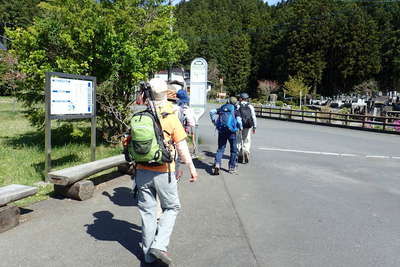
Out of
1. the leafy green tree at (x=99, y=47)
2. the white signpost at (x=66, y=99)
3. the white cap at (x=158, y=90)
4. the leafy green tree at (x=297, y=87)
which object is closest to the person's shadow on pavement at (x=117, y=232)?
the white cap at (x=158, y=90)

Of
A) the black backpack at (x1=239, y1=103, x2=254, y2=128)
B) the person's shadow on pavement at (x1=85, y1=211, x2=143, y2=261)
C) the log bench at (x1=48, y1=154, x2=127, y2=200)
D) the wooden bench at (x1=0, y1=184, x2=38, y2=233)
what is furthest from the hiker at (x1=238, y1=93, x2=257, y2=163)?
the wooden bench at (x1=0, y1=184, x2=38, y2=233)

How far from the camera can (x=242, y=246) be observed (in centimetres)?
385

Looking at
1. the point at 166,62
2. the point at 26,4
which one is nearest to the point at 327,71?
the point at 166,62

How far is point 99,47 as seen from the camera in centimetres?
854

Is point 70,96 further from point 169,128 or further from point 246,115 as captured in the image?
point 246,115

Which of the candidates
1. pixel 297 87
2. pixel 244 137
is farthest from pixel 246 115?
pixel 297 87

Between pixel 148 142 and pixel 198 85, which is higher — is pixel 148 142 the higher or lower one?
the lower one

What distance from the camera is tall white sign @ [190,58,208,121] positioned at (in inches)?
415

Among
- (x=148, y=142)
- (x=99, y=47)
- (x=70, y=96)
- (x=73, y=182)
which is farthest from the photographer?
(x=99, y=47)

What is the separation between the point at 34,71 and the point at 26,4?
221 ft

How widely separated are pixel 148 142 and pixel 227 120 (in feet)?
13.5

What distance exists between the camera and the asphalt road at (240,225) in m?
3.57

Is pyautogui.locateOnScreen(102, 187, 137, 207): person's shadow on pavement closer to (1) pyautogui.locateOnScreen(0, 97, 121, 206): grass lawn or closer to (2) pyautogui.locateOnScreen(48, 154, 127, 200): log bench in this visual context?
(2) pyautogui.locateOnScreen(48, 154, 127, 200): log bench

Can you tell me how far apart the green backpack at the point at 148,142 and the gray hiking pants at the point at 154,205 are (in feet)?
0.54
